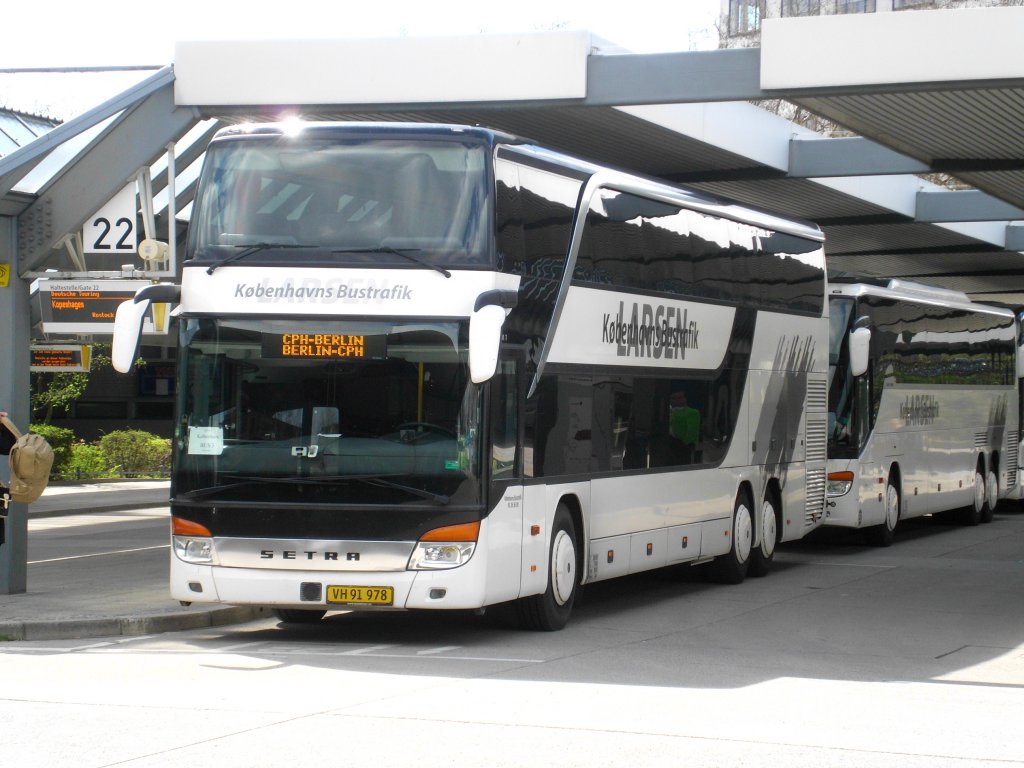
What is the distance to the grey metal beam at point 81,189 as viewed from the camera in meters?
15.7

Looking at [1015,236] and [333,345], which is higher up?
[1015,236]

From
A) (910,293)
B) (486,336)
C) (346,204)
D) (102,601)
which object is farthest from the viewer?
(910,293)

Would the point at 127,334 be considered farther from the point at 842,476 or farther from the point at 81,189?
the point at 842,476

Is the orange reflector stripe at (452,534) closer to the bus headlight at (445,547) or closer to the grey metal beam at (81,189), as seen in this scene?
the bus headlight at (445,547)

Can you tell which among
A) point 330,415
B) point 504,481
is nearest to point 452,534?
point 504,481

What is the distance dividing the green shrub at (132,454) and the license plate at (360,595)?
33.3 meters

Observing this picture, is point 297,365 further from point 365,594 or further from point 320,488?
point 365,594

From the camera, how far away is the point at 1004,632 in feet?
46.3

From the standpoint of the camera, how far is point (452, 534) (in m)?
12.0

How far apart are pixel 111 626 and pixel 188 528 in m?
1.57

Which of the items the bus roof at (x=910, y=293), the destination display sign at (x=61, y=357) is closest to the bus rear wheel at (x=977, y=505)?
the bus roof at (x=910, y=293)

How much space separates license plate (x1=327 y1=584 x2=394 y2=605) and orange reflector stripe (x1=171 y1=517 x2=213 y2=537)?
1.06 meters

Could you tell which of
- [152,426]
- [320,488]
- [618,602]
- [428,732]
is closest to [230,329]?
[320,488]

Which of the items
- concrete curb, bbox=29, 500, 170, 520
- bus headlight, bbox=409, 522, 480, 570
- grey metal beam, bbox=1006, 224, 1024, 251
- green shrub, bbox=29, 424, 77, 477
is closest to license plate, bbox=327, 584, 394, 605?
bus headlight, bbox=409, 522, 480, 570
